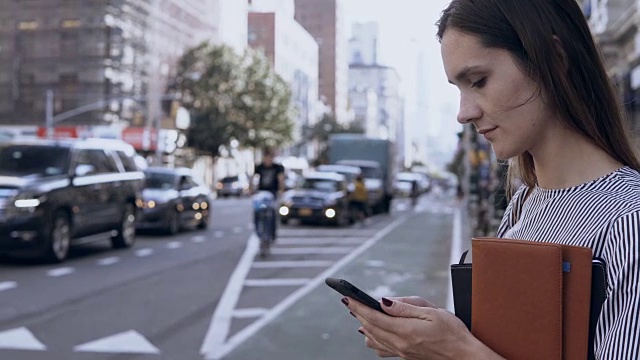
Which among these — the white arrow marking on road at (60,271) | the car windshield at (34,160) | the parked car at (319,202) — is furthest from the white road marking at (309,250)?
the parked car at (319,202)

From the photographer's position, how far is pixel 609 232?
1.40 metres

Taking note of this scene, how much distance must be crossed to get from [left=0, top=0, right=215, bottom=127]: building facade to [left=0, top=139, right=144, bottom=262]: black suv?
28.0 m

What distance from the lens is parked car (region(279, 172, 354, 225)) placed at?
23203mm

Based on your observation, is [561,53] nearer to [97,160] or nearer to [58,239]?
[58,239]

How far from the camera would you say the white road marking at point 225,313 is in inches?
278

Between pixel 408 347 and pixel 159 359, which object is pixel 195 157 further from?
pixel 408 347

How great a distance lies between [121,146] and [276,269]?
4640 millimetres

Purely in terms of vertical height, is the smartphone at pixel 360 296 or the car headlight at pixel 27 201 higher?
the smartphone at pixel 360 296

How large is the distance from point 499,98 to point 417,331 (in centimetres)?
45

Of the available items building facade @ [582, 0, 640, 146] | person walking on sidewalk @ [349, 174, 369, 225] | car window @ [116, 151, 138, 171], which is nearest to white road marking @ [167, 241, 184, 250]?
car window @ [116, 151, 138, 171]

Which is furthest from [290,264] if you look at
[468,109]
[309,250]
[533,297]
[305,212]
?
[533,297]

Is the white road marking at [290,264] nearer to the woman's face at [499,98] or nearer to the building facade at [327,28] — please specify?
the building facade at [327,28]

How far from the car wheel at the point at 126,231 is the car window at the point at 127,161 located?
2.25ft

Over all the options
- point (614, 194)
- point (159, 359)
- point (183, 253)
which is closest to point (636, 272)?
point (614, 194)
